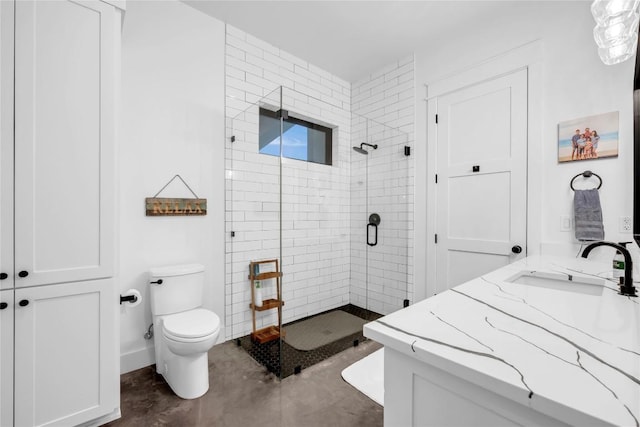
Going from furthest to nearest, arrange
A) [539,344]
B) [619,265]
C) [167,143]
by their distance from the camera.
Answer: [167,143], [619,265], [539,344]

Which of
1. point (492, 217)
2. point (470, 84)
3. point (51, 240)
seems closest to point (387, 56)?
point (470, 84)

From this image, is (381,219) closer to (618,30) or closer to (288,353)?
(288,353)

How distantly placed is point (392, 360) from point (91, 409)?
176cm

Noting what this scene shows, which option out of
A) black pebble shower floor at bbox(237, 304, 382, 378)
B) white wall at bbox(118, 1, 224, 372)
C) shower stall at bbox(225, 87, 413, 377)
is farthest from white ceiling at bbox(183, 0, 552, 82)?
black pebble shower floor at bbox(237, 304, 382, 378)

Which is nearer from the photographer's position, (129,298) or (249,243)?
(129,298)

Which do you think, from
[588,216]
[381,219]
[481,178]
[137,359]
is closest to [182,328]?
[137,359]

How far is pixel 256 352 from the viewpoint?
2.40 m

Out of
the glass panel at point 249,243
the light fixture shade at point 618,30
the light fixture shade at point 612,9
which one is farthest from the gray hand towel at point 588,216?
the glass panel at point 249,243

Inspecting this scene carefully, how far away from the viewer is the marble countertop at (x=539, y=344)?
0.49 meters

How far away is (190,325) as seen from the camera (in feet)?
6.14

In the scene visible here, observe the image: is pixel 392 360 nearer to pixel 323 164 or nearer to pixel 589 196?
pixel 589 196

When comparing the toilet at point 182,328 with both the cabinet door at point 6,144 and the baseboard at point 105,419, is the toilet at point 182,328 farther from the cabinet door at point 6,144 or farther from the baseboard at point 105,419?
the cabinet door at point 6,144

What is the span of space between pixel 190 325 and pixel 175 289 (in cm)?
37

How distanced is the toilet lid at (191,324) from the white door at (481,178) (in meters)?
2.08
